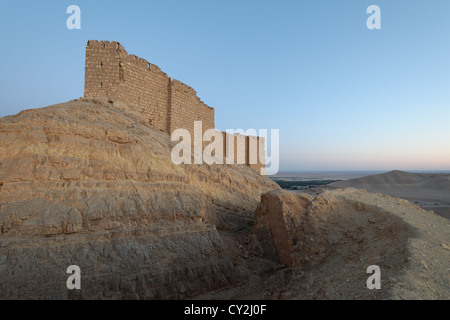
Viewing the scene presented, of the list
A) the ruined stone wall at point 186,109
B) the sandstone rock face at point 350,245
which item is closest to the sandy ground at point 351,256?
the sandstone rock face at point 350,245

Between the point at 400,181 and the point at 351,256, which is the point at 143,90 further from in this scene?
the point at 400,181

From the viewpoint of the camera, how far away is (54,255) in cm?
488

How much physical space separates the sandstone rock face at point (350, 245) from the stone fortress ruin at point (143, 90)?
6.28 metres

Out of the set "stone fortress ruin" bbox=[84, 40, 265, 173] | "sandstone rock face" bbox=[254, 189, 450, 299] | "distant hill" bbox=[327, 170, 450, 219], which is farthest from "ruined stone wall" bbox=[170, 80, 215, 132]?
"distant hill" bbox=[327, 170, 450, 219]

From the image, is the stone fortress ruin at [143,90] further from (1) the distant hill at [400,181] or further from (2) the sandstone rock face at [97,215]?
(1) the distant hill at [400,181]

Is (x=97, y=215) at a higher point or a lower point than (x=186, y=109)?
lower

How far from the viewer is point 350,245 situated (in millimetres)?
5754

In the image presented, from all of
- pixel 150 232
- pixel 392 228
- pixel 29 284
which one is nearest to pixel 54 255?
pixel 29 284

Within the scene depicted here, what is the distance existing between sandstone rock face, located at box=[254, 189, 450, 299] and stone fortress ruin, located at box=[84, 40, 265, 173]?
628 cm

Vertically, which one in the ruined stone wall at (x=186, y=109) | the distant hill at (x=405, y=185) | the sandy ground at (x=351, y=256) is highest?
the ruined stone wall at (x=186, y=109)

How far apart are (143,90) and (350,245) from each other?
1058 centimetres

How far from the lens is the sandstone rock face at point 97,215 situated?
484 cm

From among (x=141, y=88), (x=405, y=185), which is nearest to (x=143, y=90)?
(x=141, y=88)

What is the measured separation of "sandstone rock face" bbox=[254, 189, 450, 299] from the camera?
13.0 ft
